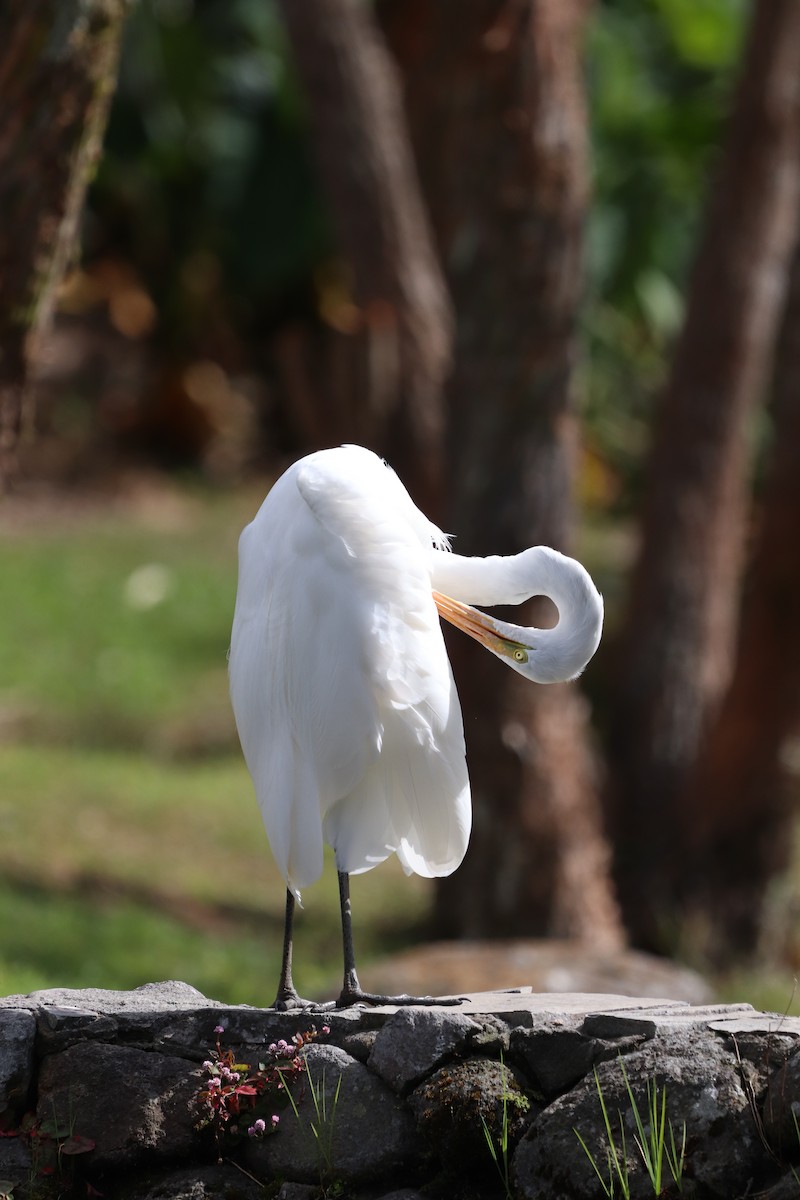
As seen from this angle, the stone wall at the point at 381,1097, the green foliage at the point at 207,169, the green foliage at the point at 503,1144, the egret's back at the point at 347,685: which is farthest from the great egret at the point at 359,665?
the green foliage at the point at 207,169

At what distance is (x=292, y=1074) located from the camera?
334 centimetres

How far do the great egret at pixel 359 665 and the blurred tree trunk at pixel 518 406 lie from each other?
3305 millimetres

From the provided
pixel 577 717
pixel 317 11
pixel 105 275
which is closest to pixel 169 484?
pixel 105 275

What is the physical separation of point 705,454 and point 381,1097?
578 cm

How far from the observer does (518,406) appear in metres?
7.07

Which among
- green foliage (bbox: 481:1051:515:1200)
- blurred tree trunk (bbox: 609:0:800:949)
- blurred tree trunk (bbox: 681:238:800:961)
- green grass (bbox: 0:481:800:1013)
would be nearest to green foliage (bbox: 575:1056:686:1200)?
green foliage (bbox: 481:1051:515:1200)

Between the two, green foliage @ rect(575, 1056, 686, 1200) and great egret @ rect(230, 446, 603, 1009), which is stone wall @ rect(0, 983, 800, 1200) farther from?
great egret @ rect(230, 446, 603, 1009)

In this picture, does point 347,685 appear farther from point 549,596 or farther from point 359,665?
point 549,596

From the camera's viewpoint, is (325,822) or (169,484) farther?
(169,484)

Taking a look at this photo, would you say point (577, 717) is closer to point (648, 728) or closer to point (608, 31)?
point (648, 728)

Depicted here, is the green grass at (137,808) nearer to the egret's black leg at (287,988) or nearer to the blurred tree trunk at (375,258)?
the egret's black leg at (287,988)

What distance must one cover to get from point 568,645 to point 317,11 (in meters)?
6.58

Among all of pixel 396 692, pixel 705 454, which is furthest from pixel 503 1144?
pixel 705 454

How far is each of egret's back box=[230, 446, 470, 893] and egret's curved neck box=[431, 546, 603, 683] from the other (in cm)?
17
